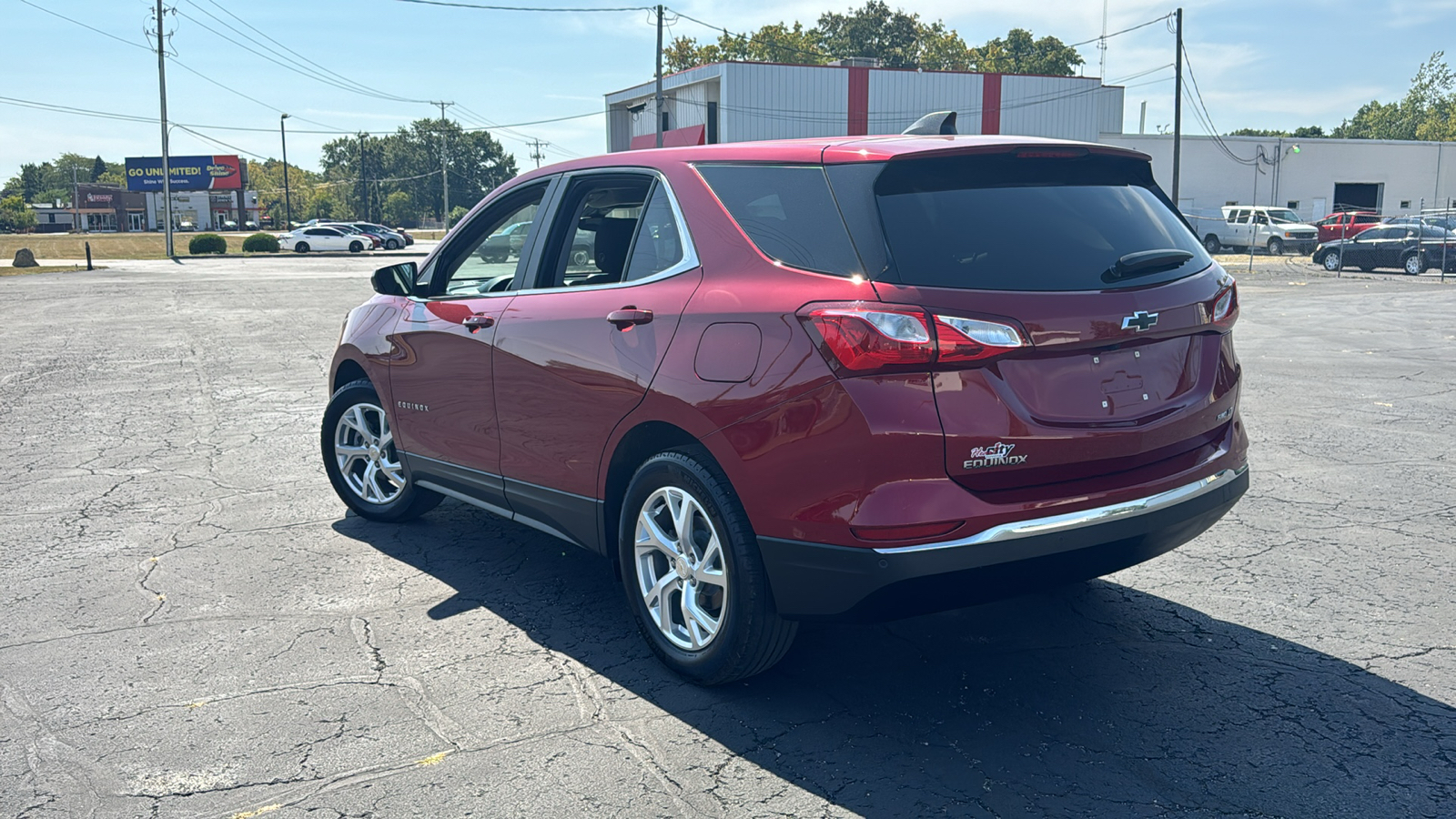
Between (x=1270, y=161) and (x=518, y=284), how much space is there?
62.0 m

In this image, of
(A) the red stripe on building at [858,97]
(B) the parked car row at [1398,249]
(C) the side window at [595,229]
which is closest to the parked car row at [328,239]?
(A) the red stripe on building at [858,97]

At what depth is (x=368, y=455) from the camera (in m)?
5.89

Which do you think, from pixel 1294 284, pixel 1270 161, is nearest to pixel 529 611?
pixel 1294 284

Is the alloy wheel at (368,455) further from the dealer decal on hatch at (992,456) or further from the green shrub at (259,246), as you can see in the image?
the green shrub at (259,246)

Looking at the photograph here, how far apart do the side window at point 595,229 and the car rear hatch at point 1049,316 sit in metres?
1.06

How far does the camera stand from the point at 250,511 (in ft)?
20.4

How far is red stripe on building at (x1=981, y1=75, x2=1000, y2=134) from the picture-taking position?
5916 cm

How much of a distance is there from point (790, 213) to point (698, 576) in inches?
47.7

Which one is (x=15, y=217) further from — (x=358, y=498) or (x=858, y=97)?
(x=358, y=498)

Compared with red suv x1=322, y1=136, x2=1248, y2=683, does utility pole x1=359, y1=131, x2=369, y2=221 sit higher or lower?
higher

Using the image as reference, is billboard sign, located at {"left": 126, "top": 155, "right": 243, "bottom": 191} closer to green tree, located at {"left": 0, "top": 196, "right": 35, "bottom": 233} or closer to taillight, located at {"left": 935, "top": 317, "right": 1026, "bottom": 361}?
green tree, located at {"left": 0, "top": 196, "right": 35, "bottom": 233}

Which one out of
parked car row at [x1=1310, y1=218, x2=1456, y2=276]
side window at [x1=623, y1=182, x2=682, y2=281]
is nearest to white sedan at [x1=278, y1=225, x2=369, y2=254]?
parked car row at [x1=1310, y1=218, x2=1456, y2=276]

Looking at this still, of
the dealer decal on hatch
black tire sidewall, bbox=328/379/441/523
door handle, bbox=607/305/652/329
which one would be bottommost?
black tire sidewall, bbox=328/379/441/523

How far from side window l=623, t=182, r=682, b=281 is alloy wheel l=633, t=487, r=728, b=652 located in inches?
32.0
